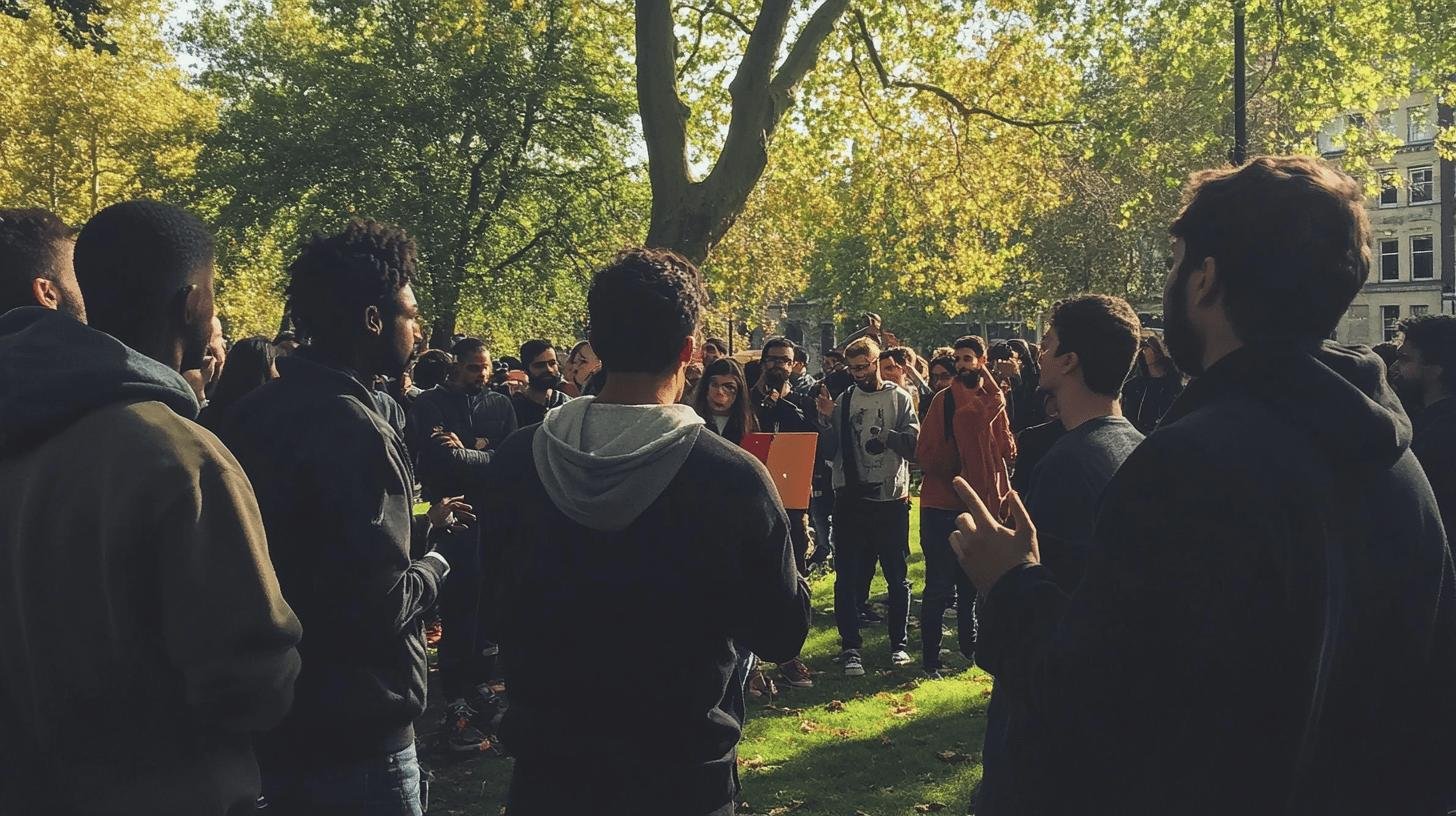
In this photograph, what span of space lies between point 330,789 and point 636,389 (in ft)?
4.04

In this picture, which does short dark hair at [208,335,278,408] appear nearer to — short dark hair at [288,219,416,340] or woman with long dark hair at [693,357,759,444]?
short dark hair at [288,219,416,340]

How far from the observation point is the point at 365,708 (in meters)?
3.04

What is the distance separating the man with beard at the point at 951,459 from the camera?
8.50 metres

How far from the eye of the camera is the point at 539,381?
27.4 feet

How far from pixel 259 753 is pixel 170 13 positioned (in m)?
36.1

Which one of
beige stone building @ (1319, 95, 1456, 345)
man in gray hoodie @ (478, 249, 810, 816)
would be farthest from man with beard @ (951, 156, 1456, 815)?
beige stone building @ (1319, 95, 1456, 345)

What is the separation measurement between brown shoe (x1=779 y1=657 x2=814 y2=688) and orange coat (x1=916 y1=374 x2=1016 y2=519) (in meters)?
1.42

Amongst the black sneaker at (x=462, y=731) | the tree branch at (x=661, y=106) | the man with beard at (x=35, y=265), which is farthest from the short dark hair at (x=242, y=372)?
the tree branch at (x=661, y=106)

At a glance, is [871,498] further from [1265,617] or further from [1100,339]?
[1265,617]

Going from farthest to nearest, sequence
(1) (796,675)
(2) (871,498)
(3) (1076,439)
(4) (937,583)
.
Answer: (2) (871,498) < (4) (937,583) < (1) (796,675) < (3) (1076,439)

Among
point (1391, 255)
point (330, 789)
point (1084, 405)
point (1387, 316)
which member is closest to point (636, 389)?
point (330, 789)

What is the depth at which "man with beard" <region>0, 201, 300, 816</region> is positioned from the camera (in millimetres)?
2084

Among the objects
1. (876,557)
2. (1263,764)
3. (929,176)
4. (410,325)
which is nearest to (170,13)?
(929,176)

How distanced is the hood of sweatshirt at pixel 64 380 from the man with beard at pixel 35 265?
103 centimetres
